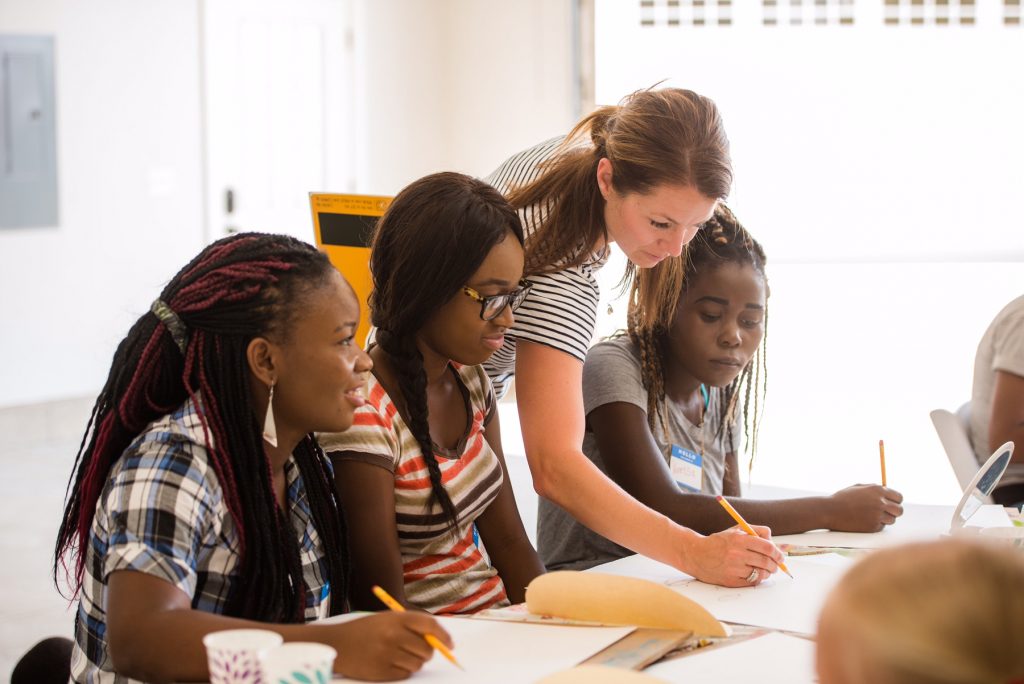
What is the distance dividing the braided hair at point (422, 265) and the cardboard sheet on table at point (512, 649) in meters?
0.33

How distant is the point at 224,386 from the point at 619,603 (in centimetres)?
55

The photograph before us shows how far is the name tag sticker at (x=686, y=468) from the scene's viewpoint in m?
2.10

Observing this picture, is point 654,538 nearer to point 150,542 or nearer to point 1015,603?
point 150,542

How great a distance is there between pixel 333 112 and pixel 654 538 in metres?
6.01

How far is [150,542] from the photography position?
122 cm

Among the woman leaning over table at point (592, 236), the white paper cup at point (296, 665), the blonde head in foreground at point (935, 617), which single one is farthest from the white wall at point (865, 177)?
the blonde head in foreground at point (935, 617)

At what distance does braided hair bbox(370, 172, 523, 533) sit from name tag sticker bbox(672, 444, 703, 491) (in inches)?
22.3

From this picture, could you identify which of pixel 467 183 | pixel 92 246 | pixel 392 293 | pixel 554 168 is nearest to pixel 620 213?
pixel 554 168

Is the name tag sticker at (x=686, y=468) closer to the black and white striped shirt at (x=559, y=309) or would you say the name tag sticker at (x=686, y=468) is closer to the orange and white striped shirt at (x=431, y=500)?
the black and white striped shirt at (x=559, y=309)

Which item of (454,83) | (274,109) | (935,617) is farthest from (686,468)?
(454,83)

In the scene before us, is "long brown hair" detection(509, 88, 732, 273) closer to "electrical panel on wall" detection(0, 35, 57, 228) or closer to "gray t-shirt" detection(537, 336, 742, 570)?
"gray t-shirt" detection(537, 336, 742, 570)

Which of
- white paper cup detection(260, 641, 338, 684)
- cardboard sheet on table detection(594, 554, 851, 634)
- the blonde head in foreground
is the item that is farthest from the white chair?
the blonde head in foreground

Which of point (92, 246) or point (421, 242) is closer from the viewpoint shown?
point (421, 242)

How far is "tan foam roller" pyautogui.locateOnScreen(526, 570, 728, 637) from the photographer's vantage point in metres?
1.35
